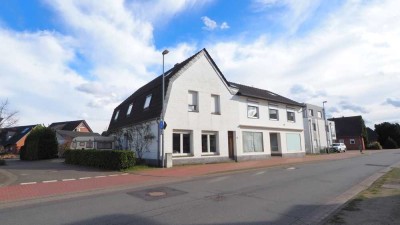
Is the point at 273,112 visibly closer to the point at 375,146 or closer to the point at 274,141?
the point at 274,141

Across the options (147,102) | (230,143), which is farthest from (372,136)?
(147,102)

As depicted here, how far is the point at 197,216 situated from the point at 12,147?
69880mm

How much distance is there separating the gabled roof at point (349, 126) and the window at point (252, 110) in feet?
165

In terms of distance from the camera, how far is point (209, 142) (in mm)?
23094

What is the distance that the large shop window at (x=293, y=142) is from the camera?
30.8 meters

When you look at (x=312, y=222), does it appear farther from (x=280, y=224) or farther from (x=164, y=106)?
(x=164, y=106)

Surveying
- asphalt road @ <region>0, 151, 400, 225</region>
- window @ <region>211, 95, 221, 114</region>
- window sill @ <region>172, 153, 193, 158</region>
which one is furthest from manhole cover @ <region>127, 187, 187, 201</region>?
window @ <region>211, 95, 221, 114</region>

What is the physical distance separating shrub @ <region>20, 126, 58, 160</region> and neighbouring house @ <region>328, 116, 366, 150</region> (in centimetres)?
6082

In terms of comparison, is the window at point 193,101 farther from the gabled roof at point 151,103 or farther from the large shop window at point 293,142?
the large shop window at point 293,142

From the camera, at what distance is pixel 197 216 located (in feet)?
22.8

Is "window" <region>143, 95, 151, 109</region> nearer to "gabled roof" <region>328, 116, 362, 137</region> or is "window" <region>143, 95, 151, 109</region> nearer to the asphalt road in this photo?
the asphalt road

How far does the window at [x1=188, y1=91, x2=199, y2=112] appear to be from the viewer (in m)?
22.3

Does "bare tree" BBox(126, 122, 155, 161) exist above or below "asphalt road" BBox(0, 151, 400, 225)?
above

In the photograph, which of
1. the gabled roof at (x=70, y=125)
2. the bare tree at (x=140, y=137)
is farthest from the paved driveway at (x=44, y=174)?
the gabled roof at (x=70, y=125)
